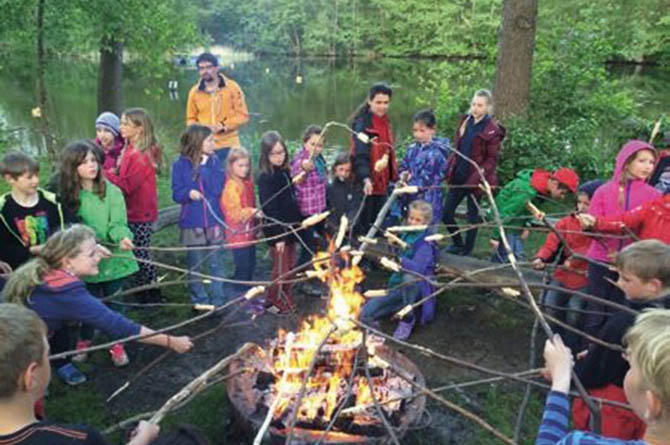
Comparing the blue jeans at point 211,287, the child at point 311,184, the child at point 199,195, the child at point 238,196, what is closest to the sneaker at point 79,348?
the child at point 199,195

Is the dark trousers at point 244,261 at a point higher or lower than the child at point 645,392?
lower

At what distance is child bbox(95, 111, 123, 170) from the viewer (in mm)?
5336

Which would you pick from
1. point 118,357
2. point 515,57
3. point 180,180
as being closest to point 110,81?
point 515,57

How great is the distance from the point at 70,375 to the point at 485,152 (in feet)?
15.1

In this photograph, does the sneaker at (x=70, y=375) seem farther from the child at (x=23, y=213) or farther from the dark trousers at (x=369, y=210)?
the dark trousers at (x=369, y=210)

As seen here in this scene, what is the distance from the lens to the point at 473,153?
248 inches

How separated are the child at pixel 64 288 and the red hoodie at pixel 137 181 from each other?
148cm

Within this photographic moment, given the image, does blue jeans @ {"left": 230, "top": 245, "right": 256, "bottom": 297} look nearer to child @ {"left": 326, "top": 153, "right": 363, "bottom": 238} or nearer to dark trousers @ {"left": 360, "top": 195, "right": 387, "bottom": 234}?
child @ {"left": 326, "top": 153, "right": 363, "bottom": 238}

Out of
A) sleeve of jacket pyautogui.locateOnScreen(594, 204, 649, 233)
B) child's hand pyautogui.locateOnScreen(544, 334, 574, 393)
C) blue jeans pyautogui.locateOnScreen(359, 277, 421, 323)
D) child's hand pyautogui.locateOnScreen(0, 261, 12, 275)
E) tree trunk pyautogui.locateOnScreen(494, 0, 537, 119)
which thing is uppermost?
tree trunk pyautogui.locateOnScreen(494, 0, 537, 119)

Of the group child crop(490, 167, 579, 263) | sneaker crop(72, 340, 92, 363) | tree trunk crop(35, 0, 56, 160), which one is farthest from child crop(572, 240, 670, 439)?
tree trunk crop(35, 0, 56, 160)

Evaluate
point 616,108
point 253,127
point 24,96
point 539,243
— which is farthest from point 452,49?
point 539,243

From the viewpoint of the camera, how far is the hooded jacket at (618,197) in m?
4.30

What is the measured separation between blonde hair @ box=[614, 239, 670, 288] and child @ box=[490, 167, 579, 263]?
1815 millimetres

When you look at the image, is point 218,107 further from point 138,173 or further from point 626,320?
point 626,320
